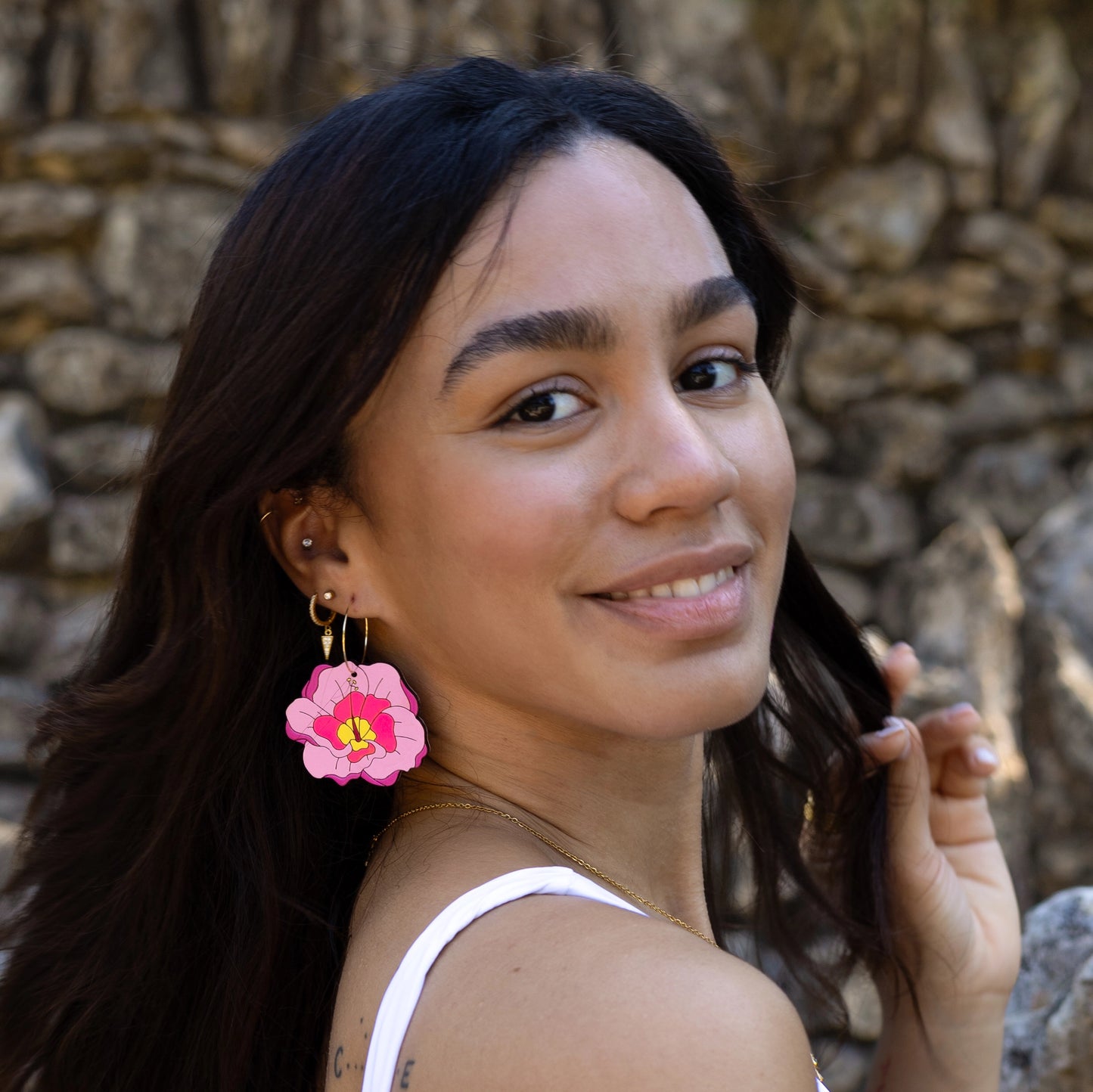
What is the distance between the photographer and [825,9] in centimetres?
417

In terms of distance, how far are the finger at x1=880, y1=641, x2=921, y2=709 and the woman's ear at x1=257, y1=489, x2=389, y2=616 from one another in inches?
36.7

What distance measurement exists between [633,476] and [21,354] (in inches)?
126

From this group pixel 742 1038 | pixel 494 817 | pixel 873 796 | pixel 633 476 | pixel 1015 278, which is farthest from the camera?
pixel 1015 278

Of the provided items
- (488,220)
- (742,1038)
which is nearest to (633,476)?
(488,220)

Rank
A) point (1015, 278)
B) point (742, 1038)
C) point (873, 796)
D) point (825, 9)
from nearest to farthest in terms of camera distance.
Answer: point (742, 1038), point (873, 796), point (825, 9), point (1015, 278)

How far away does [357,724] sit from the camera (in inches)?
56.5

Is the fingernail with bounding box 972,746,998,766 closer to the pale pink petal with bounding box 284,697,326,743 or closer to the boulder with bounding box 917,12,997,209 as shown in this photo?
the pale pink petal with bounding box 284,697,326,743

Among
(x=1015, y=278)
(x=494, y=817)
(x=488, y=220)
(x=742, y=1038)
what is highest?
(x=488, y=220)

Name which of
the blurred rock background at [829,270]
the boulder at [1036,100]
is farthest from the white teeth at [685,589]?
the boulder at [1036,100]

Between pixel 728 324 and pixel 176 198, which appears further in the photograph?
pixel 176 198

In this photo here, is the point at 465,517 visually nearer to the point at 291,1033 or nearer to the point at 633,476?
the point at 633,476

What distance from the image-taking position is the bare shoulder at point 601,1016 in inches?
37.5

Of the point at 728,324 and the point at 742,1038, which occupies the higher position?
the point at 728,324

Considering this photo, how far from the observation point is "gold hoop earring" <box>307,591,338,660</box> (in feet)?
4.83
